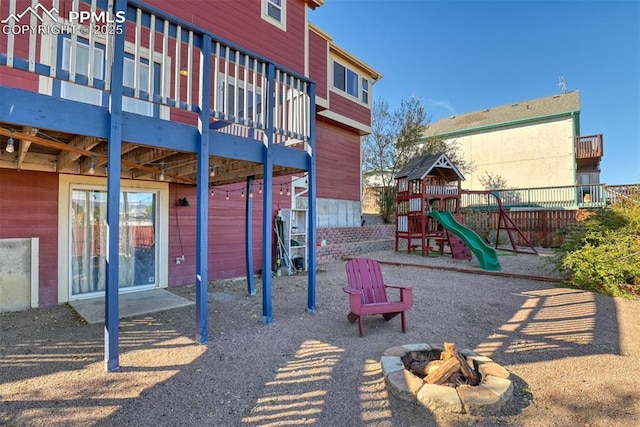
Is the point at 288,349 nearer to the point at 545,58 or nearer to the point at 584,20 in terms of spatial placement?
the point at 584,20

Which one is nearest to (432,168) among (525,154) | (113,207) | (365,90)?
(365,90)

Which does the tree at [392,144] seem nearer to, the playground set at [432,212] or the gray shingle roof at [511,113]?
the gray shingle roof at [511,113]

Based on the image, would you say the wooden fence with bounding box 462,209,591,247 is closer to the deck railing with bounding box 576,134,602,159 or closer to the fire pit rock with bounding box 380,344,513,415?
the deck railing with bounding box 576,134,602,159

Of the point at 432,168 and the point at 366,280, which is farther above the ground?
the point at 432,168

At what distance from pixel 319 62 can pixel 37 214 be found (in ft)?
32.1

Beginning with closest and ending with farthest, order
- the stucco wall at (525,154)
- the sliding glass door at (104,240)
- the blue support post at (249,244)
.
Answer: the sliding glass door at (104,240) → the blue support post at (249,244) → the stucco wall at (525,154)

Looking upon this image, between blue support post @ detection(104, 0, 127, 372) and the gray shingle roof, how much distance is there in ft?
72.5

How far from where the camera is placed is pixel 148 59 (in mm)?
4891

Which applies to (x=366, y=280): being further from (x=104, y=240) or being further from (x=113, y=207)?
(x=104, y=240)

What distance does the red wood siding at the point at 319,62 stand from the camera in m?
11.4

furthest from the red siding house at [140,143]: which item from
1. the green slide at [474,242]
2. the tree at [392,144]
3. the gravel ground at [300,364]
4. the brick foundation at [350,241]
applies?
the tree at [392,144]

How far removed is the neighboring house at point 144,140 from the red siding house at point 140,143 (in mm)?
21

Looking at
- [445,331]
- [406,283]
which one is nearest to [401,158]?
[406,283]

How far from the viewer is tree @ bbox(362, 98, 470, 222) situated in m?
19.1
